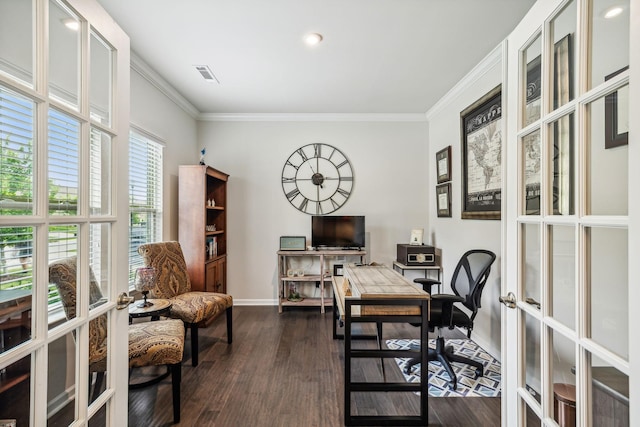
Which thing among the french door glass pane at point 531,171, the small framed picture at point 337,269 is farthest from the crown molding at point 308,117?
the french door glass pane at point 531,171

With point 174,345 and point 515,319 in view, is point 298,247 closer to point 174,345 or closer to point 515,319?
point 174,345

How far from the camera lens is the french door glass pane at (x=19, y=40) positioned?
806mm

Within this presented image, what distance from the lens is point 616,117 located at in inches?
31.7

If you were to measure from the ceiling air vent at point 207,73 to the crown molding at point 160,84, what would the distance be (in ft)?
1.50

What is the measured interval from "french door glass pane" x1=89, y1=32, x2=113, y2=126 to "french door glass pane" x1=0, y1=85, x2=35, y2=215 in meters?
0.30

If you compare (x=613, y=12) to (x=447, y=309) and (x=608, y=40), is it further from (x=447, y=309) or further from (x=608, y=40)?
(x=447, y=309)

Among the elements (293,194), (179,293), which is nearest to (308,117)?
(293,194)

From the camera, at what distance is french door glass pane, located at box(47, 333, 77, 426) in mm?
891

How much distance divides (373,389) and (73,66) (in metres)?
2.14

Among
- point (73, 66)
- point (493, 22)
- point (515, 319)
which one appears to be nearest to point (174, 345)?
point (73, 66)

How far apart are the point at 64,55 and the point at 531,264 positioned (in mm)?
1832

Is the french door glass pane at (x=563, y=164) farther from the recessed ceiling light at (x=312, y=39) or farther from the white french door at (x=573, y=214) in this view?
the recessed ceiling light at (x=312, y=39)

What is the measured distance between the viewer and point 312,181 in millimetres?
4207

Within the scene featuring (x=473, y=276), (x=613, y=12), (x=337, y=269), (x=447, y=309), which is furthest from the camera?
(x=337, y=269)
